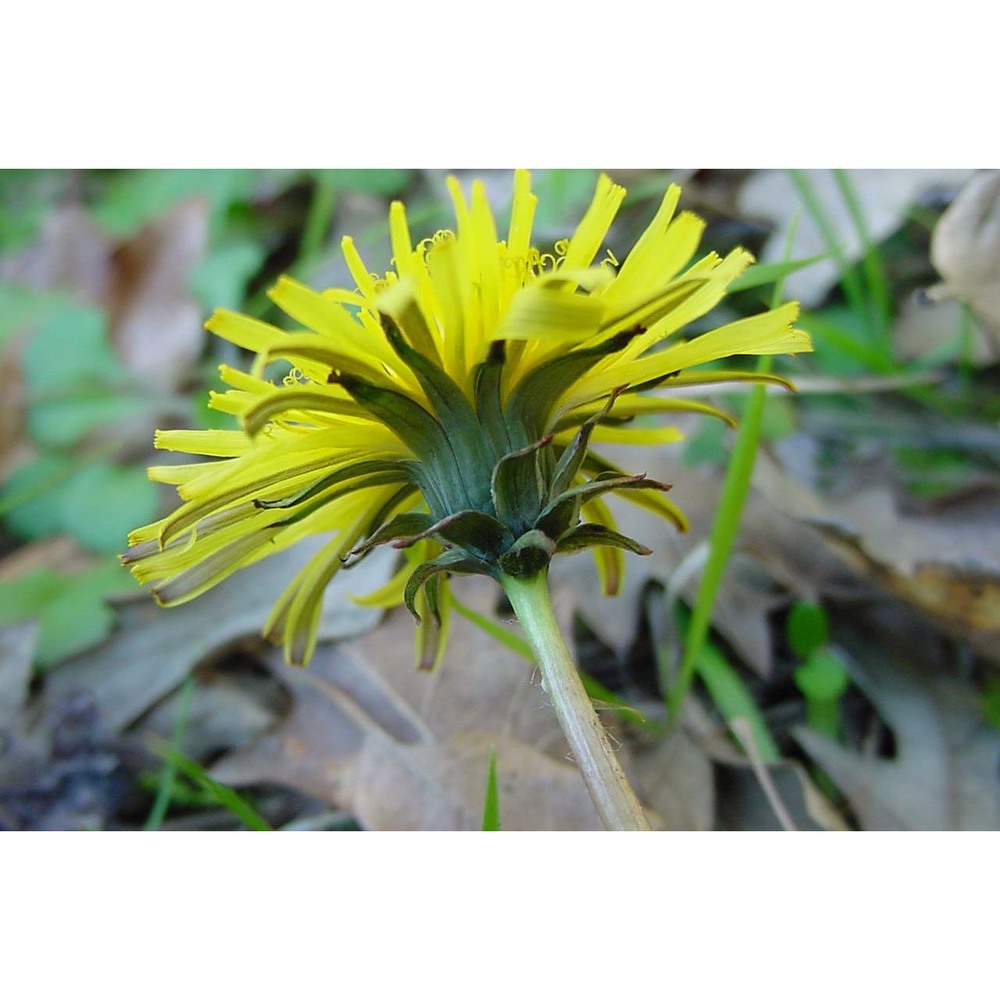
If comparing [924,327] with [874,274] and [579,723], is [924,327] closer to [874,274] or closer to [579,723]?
[874,274]

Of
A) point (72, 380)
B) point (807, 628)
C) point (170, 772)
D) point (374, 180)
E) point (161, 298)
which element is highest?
point (374, 180)

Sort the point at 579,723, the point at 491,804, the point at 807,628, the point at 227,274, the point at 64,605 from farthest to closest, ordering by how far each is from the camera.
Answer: the point at 227,274 → the point at 64,605 → the point at 807,628 → the point at 491,804 → the point at 579,723

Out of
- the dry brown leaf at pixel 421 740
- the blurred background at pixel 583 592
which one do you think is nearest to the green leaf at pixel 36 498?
the blurred background at pixel 583 592

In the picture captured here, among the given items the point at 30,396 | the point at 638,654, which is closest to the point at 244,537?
the point at 638,654

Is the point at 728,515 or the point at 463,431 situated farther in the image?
the point at 728,515

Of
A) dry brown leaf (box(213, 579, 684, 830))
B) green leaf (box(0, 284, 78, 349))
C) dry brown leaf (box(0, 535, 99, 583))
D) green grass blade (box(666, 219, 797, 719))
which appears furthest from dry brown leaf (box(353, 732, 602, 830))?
green leaf (box(0, 284, 78, 349))

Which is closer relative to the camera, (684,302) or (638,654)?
(684,302)

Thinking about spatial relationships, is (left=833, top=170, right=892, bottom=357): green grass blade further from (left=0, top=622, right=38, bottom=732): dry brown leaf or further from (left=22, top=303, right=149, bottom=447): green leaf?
(left=0, top=622, right=38, bottom=732): dry brown leaf

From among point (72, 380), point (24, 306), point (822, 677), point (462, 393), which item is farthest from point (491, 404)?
point (24, 306)
